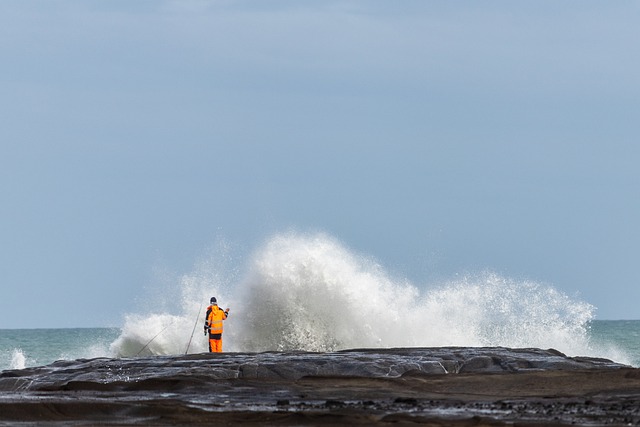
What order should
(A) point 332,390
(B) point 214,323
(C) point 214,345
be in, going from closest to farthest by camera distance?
1. (A) point 332,390
2. (B) point 214,323
3. (C) point 214,345

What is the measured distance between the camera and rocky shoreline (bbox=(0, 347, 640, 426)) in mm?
15086

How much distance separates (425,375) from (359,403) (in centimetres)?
461

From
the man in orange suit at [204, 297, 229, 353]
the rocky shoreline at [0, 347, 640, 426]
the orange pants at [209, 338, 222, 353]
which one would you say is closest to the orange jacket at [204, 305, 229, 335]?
the man in orange suit at [204, 297, 229, 353]

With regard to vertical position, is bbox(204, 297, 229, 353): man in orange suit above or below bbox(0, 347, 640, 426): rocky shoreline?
above

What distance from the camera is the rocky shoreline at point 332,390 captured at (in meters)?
15.1

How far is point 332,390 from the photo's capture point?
63.1 feet

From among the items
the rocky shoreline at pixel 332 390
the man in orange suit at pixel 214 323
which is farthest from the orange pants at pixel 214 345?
the rocky shoreline at pixel 332 390

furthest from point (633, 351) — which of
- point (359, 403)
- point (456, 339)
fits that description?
point (359, 403)

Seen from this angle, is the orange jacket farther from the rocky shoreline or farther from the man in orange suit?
the rocky shoreline

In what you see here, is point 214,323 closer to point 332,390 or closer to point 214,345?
point 214,345

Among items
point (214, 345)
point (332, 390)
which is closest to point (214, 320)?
point (214, 345)

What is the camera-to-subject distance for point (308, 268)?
3809 centimetres

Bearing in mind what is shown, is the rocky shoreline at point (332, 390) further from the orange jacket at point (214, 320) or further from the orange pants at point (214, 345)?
the orange pants at point (214, 345)

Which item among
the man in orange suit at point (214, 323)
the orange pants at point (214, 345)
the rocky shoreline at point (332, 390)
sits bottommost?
the rocky shoreline at point (332, 390)
